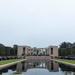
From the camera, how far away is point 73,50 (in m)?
56.6

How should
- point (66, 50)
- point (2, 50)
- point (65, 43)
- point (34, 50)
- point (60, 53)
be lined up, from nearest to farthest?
point (2, 50) → point (66, 50) → point (60, 53) → point (34, 50) → point (65, 43)

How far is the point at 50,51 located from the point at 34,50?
1057cm

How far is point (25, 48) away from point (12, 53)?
6.37 metres

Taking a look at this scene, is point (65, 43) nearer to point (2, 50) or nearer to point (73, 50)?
point (73, 50)

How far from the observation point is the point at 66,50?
219ft

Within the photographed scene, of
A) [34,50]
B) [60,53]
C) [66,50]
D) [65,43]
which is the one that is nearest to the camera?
[66,50]

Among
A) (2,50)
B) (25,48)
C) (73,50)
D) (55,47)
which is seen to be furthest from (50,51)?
(2,50)

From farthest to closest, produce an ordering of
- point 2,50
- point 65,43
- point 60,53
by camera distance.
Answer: point 65,43
point 60,53
point 2,50

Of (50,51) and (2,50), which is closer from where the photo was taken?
(2,50)

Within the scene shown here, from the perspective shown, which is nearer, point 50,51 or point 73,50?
point 73,50

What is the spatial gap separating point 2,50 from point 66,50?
21431 millimetres

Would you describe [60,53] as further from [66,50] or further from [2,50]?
[2,50]

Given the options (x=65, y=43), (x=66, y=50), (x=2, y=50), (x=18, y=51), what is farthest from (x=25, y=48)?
(x=65, y=43)

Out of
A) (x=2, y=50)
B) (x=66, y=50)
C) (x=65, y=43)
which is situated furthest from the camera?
(x=65, y=43)
